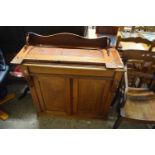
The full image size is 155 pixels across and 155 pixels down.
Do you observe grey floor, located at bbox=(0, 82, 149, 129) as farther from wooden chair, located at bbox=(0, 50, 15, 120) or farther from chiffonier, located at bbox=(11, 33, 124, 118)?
chiffonier, located at bbox=(11, 33, 124, 118)

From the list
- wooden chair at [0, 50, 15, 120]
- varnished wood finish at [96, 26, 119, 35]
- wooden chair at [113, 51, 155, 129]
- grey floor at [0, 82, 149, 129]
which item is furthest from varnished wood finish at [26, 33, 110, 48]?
varnished wood finish at [96, 26, 119, 35]

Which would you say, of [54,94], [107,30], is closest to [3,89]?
[54,94]

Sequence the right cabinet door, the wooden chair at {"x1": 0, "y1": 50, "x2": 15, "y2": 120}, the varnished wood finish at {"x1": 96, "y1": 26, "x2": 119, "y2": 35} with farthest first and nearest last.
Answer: the varnished wood finish at {"x1": 96, "y1": 26, "x2": 119, "y2": 35} < the wooden chair at {"x1": 0, "y1": 50, "x2": 15, "y2": 120} < the right cabinet door

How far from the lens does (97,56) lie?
1245mm

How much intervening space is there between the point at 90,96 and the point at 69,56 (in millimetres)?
448

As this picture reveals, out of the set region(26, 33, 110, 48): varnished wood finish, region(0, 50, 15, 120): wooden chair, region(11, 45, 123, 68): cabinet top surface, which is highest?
region(26, 33, 110, 48): varnished wood finish

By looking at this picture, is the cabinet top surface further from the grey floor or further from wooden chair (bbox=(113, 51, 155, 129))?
the grey floor

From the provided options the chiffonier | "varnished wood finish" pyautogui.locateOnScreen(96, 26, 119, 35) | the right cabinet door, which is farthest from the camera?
"varnished wood finish" pyautogui.locateOnScreen(96, 26, 119, 35)

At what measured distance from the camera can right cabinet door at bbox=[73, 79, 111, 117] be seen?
1241mm

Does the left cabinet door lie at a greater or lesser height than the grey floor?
greater

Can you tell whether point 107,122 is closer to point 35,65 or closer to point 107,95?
point 107,95

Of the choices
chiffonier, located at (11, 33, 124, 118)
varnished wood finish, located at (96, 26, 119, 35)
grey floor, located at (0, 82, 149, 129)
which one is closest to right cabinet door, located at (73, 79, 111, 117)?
chiffonier, located at (11, 33, 124, 118)

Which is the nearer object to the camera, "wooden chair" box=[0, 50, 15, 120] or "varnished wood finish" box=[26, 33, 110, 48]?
"varnished wood finish" box=[26, 33, 110, 48]
